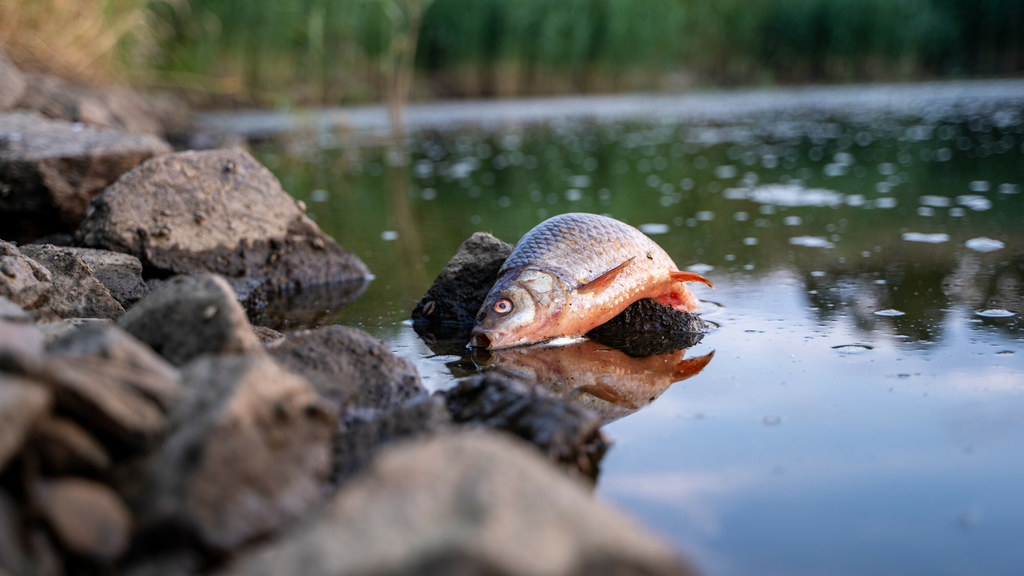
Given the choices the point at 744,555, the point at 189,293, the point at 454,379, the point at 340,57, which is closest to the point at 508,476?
the point at 744,555

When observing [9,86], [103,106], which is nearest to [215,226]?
[9,86]

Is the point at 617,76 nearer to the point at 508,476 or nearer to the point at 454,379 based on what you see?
the point at 454,379

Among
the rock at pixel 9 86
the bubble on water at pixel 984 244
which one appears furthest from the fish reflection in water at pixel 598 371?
the rock at pixel 9 86

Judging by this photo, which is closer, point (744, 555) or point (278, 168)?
point (744, 555)

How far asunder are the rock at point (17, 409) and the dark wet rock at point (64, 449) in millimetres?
28

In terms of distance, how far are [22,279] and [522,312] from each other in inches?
69.9

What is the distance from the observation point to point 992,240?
16.5 ft

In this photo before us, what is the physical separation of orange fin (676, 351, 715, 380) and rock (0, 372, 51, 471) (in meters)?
2.01

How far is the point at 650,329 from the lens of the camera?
12.0 feet

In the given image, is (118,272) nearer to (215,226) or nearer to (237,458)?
(215,226)

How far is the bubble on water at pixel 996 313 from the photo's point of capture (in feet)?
11.8

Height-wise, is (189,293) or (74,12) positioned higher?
(74,12)

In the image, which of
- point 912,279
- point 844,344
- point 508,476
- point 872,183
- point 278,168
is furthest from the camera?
point 278,168

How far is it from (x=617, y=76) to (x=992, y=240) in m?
17.9
